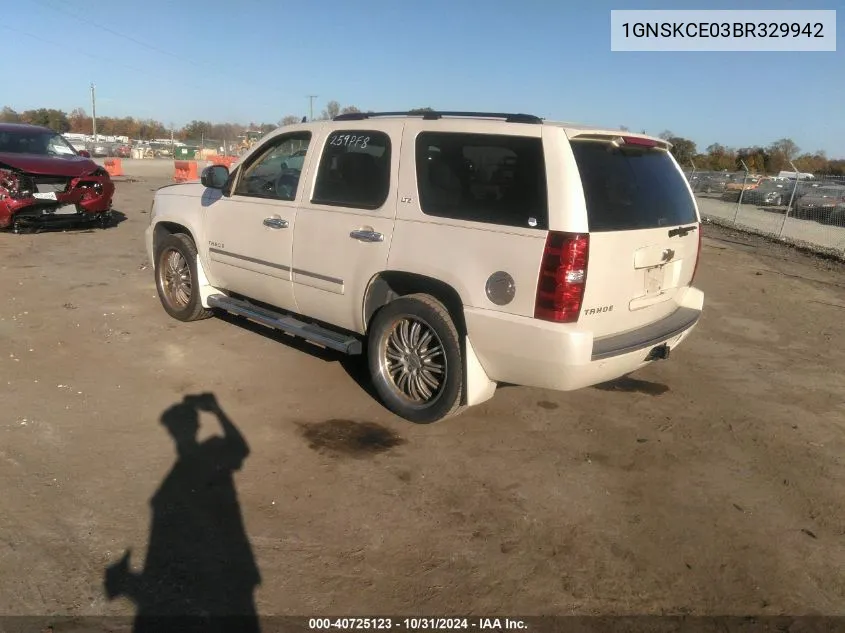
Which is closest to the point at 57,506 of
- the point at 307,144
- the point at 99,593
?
the point at 99,593

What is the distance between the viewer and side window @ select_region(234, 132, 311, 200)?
5133 mm

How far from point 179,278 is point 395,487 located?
378 centimetres

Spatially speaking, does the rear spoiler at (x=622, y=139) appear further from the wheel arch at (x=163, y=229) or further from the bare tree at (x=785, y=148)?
the bare tree at (x=785, y=148)

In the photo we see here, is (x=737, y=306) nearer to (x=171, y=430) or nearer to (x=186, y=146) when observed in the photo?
(x=171, y=430)

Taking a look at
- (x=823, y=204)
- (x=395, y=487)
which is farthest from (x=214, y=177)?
(x=823, y=204)

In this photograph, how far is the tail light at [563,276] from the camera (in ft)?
11.6

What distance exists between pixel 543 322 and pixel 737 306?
5857mm

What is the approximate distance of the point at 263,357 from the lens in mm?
5625

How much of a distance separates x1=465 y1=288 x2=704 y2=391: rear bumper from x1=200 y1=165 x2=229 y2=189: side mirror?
9.35 ft

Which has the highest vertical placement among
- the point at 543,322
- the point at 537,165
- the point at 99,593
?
the point at 537,165

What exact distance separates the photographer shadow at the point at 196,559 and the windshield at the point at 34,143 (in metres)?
9.62

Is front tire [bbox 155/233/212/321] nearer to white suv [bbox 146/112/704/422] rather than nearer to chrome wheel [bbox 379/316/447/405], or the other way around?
white suv [bbox 146/112/704/422]

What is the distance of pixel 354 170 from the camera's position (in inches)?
185

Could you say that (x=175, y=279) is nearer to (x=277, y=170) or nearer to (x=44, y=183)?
(x=277, y=170)
